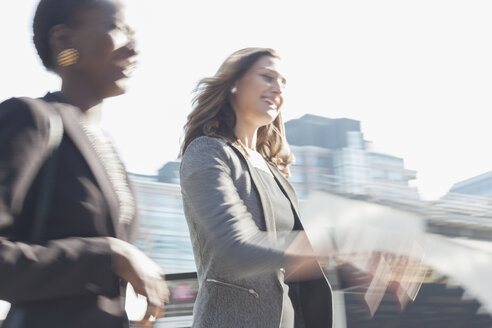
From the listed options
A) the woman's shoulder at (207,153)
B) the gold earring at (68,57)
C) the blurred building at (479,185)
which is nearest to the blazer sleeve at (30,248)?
the gold earring at (68,57)

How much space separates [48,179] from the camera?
86 centimetres

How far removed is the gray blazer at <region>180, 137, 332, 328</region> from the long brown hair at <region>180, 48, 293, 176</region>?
19cm

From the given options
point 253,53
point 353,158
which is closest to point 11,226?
point 253,53

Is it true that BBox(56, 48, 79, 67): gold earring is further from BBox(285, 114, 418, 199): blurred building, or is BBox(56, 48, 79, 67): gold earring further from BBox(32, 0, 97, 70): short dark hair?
BBox(285, 114, 418, 199): blurred building

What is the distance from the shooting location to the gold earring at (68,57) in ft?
3.39

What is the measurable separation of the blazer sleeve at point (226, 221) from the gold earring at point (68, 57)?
1.58 ft

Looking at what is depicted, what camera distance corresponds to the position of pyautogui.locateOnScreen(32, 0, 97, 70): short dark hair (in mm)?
1031

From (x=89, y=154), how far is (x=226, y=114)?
0.96 m

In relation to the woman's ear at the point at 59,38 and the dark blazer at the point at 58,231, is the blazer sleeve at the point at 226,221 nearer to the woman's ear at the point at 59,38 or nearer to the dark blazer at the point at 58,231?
the dark blazer at the point at 58,231

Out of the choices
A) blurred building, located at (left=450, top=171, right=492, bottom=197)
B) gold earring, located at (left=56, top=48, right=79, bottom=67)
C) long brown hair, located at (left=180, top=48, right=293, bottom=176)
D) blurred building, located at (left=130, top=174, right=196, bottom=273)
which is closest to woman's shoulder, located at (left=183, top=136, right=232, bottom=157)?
long brown hair, located at (left=180, top=48, right=293, bottom=176)

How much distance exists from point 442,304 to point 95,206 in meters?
12.5

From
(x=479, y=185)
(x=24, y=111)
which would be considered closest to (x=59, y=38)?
(x=24, y=111)

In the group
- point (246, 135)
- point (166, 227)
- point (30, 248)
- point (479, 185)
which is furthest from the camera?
point (479, 185)

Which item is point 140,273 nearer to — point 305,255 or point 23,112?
point 23,112
